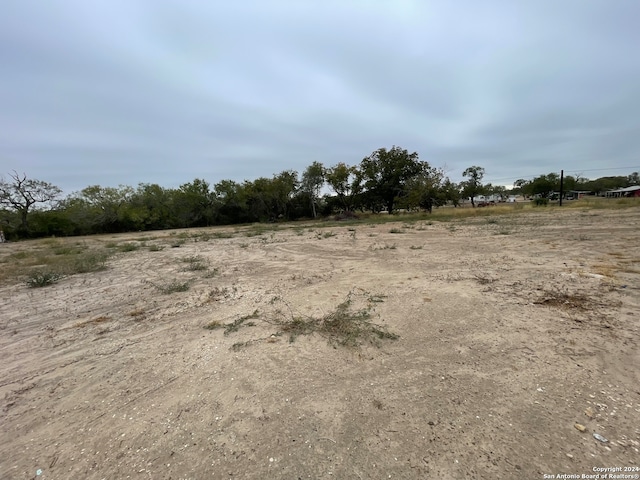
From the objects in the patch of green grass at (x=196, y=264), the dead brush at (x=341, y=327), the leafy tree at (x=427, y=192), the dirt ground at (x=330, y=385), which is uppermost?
the leafy tree at (x=427, y=192)

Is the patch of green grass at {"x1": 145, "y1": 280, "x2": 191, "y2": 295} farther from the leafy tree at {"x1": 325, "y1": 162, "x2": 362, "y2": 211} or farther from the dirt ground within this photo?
the leafy tree at {"x1": 325, "y1": 162, "x2": 362, "y2": 211}

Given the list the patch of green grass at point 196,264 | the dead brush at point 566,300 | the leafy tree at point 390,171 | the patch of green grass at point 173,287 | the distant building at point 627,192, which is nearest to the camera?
the dead brush at point 566,300

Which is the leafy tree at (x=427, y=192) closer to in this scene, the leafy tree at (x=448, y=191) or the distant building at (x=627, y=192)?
the leafy tree at (x=448, y=191)

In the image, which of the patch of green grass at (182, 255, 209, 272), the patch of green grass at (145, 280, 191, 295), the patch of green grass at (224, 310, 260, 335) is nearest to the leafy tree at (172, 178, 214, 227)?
the patch of green grass at (182, 255, 209, 272)

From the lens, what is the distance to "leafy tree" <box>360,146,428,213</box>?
3359 centimetres

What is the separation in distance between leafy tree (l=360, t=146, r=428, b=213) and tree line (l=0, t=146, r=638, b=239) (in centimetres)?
12

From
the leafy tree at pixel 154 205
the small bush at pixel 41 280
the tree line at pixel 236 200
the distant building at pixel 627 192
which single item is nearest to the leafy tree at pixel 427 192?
the tree line at pixel 236 200

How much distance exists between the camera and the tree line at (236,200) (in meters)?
29.7

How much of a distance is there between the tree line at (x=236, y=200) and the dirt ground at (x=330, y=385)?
83.8 ft

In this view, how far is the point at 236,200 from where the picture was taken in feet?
132

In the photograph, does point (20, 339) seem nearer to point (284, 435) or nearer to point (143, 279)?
point (143, 279)

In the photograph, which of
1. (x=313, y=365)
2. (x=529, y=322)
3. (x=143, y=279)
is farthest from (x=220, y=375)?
(x=143, y=279)

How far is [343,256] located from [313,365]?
609 cm

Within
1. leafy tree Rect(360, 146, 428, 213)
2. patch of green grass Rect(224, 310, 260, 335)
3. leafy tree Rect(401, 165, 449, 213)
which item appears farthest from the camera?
leafy tree Rect(360, 146, 428, 213)
